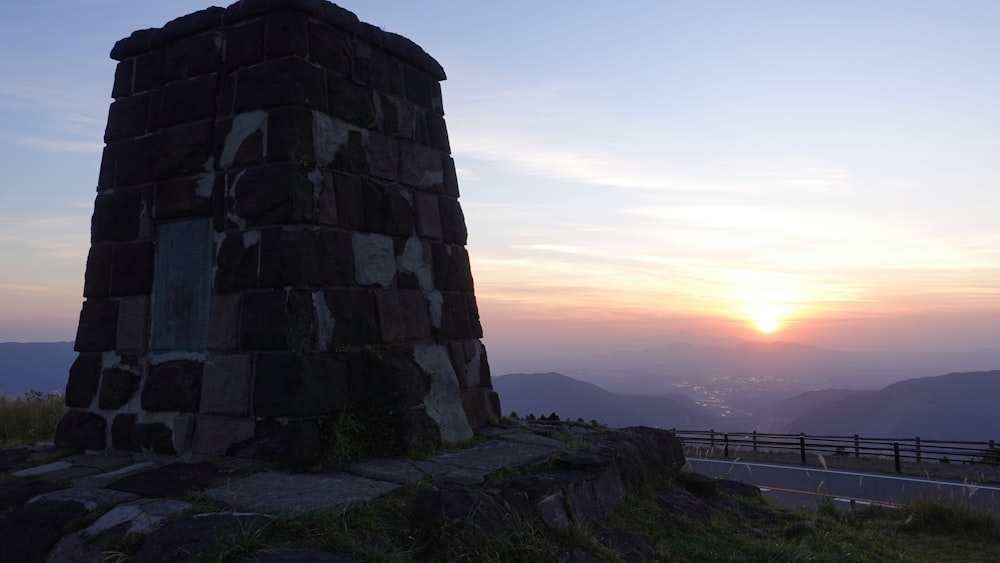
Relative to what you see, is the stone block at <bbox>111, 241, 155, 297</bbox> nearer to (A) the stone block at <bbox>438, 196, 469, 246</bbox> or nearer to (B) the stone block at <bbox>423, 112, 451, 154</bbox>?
(A) the stone block at <bbox>438, 196, 469, 246</bbox>

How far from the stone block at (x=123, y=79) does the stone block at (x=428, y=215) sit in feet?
9.13

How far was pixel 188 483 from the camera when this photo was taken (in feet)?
13.8

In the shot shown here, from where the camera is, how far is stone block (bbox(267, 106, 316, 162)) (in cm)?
512

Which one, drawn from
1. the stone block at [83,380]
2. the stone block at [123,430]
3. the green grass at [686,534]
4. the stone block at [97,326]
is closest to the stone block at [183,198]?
the stone block at [97,326]

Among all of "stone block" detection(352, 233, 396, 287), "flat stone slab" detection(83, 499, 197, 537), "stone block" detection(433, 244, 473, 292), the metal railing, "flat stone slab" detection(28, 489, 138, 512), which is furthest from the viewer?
the metal railing

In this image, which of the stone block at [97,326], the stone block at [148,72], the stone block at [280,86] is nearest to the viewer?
the stone block at [280,86]

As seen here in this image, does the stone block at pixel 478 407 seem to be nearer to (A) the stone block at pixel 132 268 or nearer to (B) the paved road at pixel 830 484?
(A) the stone block at pixel 132 268

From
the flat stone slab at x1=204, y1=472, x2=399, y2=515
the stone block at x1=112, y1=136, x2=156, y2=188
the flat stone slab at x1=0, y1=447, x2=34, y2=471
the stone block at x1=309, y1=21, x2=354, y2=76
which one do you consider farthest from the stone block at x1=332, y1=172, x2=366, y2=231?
the flat stone slab at x1=0, y1=447, x2=34, y2=471

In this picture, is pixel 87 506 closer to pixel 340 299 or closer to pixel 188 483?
pixel 188 483

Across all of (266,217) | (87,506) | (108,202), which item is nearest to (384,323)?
(266,217)

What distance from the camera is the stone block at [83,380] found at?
5.82 metres

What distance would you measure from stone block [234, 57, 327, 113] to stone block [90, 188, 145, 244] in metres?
1.33

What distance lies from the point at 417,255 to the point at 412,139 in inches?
43.7

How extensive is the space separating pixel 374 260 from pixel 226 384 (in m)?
1.48
